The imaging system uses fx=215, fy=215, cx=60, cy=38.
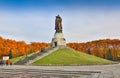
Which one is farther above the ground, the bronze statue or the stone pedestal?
the bronze statue

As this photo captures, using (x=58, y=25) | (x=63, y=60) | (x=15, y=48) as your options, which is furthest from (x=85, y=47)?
(x=63, y=60)

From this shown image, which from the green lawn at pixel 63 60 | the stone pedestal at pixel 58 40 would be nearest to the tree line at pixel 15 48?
the stone pedestal at pixel 58 40

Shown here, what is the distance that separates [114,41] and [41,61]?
104973mm

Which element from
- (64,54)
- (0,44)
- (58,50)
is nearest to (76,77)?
(64,54)

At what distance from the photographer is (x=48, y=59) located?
183 feet

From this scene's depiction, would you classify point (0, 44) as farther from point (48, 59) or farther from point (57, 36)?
point (48, 59)

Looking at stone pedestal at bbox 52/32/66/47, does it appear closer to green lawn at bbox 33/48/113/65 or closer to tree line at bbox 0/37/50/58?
green lawn at bbox 33/48/113/65

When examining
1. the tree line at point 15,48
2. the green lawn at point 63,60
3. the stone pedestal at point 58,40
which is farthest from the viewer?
the tree line at point 15,48

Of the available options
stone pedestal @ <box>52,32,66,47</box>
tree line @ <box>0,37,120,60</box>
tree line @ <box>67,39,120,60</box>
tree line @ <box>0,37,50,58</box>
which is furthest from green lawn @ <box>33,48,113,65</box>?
tree line @ <box>67,39,120,60</box>

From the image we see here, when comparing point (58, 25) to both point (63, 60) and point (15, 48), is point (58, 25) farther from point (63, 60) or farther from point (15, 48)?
point (15, 48)

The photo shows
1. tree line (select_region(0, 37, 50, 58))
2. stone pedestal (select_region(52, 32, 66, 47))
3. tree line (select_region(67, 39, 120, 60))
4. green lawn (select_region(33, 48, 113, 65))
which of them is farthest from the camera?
tree line (select_region(67, 39, 120, 60))

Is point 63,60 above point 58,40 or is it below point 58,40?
below

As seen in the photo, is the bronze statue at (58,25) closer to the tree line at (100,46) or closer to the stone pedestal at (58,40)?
the stone pedestal at (58,40)

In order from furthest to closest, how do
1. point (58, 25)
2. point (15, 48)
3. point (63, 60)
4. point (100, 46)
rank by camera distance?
point (100, 46) < point (15, 48) < point (58, 25) < point (63, 60)
